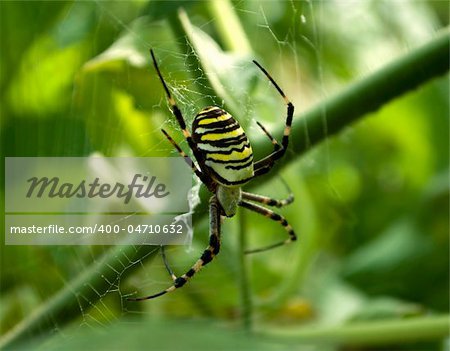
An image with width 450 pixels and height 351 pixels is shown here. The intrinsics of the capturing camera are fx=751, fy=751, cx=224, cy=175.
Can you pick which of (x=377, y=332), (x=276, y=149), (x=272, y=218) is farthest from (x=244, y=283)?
(x=276, y=149)

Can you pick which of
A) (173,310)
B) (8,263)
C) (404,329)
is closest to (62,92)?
(8,263)

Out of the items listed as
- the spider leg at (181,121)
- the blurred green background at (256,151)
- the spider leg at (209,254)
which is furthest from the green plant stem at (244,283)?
the spider leg at (181,121)

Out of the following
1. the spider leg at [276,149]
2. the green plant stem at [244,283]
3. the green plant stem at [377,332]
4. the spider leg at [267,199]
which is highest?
the spider leg at [276,149]

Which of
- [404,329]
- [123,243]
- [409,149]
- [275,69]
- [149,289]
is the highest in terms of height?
[275,69]

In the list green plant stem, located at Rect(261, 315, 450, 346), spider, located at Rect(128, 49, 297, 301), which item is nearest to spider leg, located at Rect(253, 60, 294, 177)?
spider, located at Rect(128, 49, 297, 301)

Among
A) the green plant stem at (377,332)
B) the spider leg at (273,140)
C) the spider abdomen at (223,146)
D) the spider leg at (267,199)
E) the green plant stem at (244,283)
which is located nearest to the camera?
the spider abdomen at (223,146)

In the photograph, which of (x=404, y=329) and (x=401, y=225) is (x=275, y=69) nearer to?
(x=404, y=329)

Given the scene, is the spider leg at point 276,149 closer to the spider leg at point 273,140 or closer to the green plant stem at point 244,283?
the spider leg at point 273,140
